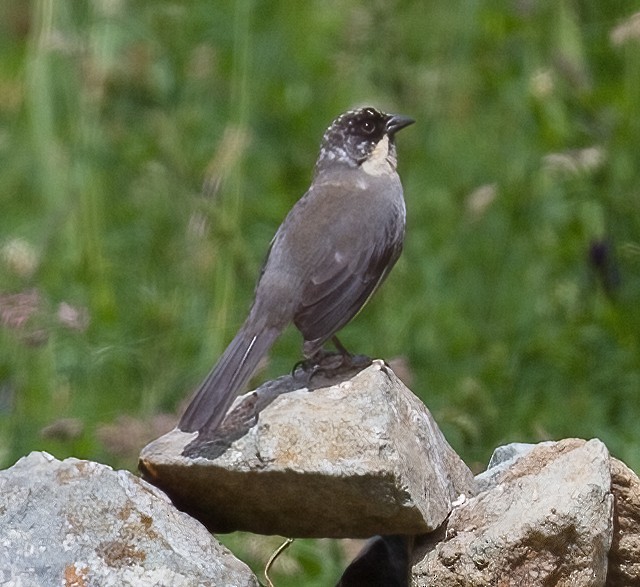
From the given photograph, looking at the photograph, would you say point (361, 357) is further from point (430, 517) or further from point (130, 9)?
point (130, 9)

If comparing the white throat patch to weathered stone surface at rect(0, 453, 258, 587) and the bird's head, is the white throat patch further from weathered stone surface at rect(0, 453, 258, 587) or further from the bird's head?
weathered stone surface at rect(0, 453, 258, 587)

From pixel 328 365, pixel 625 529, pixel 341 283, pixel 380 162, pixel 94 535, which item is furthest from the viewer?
pixel 380 162

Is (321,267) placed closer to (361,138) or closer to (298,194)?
(361,138)

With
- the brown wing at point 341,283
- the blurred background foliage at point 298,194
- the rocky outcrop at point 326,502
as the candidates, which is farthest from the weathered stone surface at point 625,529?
the blurred background foliage at point 298,194

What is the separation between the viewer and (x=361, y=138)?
6.51 metres

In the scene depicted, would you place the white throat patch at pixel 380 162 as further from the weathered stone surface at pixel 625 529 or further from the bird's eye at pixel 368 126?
the weathered stone surface at pixel 625 529

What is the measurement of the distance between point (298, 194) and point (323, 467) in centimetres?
519

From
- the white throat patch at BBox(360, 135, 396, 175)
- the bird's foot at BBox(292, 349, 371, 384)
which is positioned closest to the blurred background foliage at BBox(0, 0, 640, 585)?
the bird's foot at BBox(292, 349, 371, 384)

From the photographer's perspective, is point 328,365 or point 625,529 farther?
point 328,365

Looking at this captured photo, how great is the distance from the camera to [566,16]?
31.4 ft

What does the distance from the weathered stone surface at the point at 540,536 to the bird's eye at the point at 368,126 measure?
2002 mm

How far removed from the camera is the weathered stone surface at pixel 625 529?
507 cm

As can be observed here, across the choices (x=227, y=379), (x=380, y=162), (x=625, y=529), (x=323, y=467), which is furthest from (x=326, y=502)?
(x=380, y=162)

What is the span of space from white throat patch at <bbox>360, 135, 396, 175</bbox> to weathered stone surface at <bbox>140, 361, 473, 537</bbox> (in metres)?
1.35
